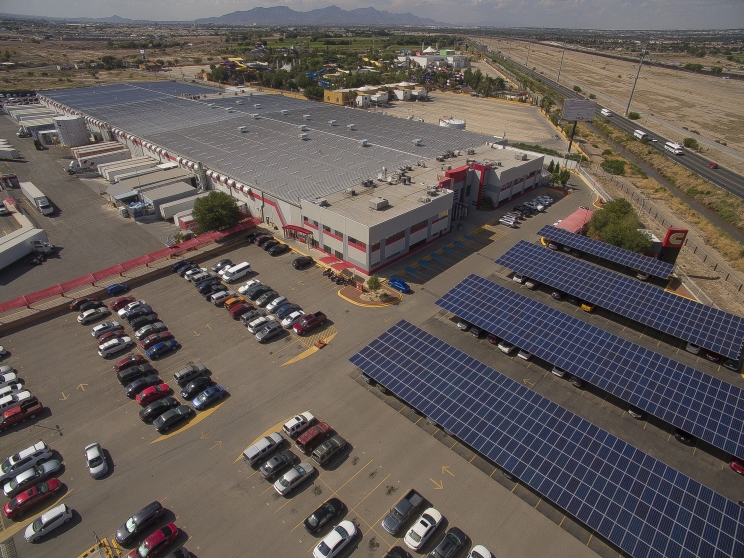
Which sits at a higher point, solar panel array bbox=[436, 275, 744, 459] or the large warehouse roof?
the large warehouse roof

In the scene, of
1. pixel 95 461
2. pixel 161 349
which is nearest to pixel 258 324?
pixel 161 349

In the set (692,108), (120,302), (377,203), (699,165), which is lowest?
(699,165)

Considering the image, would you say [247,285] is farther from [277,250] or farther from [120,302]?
[120,302]

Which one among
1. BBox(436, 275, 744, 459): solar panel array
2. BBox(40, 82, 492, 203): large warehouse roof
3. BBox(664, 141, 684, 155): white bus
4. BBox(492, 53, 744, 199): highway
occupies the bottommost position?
BBox(492, 53, 744, 199): highway

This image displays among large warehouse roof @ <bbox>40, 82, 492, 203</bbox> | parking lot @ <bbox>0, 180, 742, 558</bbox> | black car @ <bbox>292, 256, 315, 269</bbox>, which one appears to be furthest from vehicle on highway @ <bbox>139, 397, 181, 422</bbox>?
large warehouse roof @ <bbox>40, 82, 492, 203</bbox>

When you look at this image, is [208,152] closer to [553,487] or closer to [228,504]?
[228,504]

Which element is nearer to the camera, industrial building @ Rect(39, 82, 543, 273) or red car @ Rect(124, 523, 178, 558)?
red car @ Rect(124, 523, 178, 558)

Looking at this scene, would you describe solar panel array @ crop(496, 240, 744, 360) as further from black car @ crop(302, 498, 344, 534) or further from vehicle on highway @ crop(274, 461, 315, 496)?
black car @ crop(302, 498, 344, 534)
